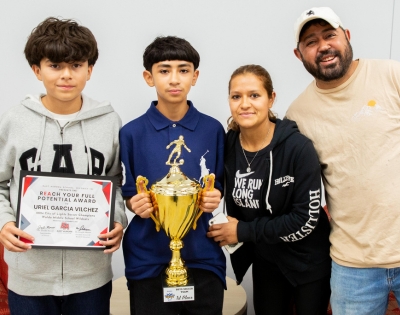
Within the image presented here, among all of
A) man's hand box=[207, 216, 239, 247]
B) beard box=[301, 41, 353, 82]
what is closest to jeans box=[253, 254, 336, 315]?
man's hand box=[207, 216, 239, 247]

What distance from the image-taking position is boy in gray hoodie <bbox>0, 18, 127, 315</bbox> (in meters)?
1.26

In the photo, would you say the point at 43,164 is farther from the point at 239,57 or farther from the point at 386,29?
the point at 386,29

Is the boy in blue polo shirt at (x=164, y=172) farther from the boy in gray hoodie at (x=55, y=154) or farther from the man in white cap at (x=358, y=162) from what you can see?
the man in white cap at (x=358, y=162)

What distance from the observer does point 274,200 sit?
4.49ft

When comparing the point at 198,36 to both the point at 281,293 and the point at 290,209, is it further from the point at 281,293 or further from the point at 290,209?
the point at 281,293

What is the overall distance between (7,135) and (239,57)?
1.50 metres

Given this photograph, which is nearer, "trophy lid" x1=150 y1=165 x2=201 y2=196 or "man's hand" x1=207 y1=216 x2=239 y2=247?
"trophy lid" x1=150 y1=165 x2=201 y2=196

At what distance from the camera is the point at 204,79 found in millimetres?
2463

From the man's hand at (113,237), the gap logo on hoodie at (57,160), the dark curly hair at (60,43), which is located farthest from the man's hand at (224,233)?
the dark curly hair at (60,43)

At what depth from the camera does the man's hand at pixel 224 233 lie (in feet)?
4.53

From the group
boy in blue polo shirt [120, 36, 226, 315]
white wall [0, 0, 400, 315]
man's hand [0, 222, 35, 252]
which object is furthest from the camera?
white wall [0, 0, 400, 315]

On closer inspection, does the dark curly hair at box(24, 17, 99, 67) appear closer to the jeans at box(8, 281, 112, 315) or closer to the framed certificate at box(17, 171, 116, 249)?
the framed certificate at box(17, 171, 116, 249)

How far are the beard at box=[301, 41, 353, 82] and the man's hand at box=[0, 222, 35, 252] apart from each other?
1010mm

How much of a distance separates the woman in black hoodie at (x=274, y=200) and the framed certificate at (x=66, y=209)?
0.35 m
